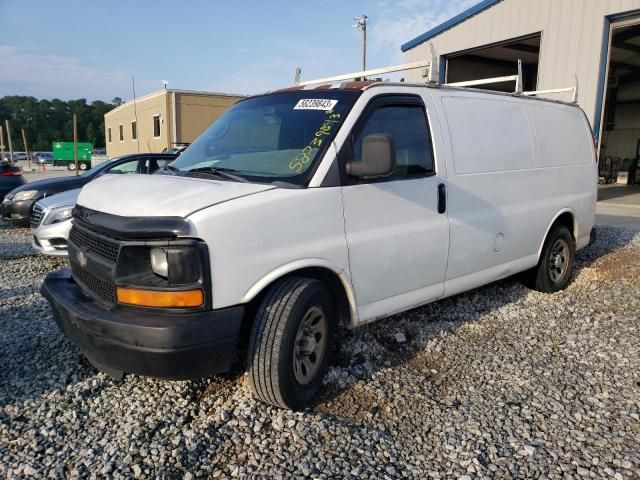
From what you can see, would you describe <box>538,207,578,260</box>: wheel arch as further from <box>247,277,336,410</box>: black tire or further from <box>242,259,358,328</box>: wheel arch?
<box>247,277,336,410</box>: black tire

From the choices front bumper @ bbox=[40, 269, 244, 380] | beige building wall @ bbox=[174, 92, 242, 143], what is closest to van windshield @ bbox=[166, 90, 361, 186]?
front bumper @ bbox=[40, 269, 244, 380]

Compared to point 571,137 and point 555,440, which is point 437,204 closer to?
point 555,440

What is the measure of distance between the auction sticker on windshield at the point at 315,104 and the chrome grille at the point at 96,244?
63.6 inches

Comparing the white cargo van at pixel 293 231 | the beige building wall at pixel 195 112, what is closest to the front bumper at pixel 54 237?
the white cargo van at pixel 293 231

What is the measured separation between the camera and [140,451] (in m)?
2.64

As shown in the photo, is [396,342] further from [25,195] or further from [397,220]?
[25,195]

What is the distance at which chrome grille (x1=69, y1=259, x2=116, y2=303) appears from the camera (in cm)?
284

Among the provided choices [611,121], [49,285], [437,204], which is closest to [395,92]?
[437,204]

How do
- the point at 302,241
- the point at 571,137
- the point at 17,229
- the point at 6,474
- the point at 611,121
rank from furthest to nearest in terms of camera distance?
the point at 611,121
the point at 17,229
the point at 571,137
the point at 302,241
the point at 6,474

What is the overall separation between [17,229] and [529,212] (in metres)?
9.25

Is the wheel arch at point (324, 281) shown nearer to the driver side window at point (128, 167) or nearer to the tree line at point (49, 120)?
the driver side window at point (128, 167)

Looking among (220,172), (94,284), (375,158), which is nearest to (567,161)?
(375,158)

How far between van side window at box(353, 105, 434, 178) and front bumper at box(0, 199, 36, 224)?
25.0 feet

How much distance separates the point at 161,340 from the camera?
2555mm
